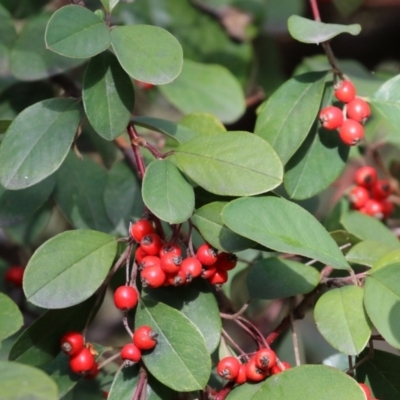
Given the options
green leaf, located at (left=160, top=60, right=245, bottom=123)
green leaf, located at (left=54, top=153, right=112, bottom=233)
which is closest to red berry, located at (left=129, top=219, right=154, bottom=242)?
green leaf, located at (left=54, top=153, right=112, bottom=233)

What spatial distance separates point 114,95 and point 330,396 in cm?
52

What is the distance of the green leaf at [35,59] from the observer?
1.32 m

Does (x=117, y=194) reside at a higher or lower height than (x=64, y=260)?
lower

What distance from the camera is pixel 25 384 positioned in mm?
692

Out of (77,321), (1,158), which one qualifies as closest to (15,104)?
(1,158)

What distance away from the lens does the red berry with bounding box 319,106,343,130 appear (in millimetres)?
1107

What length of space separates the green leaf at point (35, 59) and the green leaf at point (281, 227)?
578 millimetres

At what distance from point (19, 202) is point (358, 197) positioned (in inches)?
27.8

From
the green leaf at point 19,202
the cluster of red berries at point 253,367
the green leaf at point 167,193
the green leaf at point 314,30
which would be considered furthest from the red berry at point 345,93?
the green leaf at point 19,202

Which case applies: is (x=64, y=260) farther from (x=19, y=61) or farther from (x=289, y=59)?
(x=289, y=59)

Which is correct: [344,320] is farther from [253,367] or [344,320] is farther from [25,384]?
[25,384]

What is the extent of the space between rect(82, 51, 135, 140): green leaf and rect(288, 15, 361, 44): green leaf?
0.27 metres

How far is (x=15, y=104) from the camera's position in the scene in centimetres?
146

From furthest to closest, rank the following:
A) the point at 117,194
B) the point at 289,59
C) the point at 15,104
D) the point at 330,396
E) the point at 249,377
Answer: the point at 289,59, the point at 15,104, the point at 117,194, the point at 249,377, the point at 330,396
